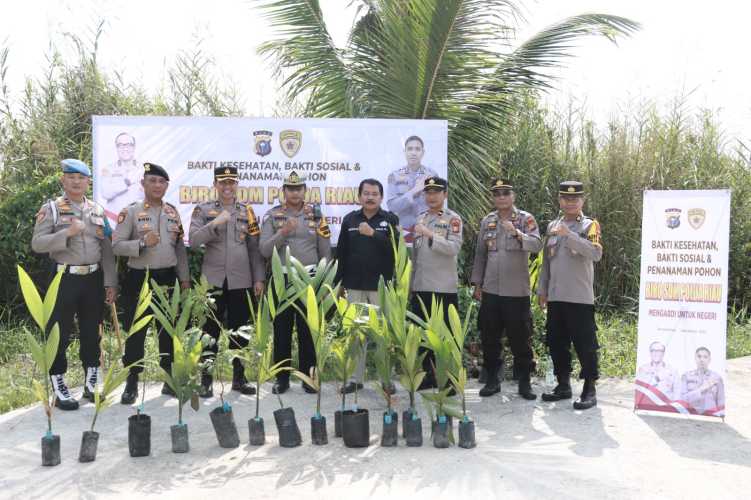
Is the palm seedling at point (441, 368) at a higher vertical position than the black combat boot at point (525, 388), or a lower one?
higher

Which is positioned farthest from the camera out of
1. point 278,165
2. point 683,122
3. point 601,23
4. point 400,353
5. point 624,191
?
point 683,122

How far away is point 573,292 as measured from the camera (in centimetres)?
495

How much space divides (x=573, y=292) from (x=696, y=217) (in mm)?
953

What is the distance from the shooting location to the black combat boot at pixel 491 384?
5.24 m

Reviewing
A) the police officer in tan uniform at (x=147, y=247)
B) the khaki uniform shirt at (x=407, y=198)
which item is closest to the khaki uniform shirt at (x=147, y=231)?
the police officer in tan uniform at (x=147, y=247)

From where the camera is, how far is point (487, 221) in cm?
534

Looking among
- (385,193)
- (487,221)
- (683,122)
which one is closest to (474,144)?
(385,193)

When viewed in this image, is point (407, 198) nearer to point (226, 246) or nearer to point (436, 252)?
point (436, 252)

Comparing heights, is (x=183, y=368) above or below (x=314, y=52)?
below

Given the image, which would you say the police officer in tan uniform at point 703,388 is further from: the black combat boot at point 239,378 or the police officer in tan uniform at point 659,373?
the black combat boot at point 239,378

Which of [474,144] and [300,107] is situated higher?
[300,107]

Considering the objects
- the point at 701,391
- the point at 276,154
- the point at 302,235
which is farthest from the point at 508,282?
the point at 276,154

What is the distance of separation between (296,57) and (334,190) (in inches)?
79.9

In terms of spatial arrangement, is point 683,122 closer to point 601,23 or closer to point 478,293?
point 601,23
